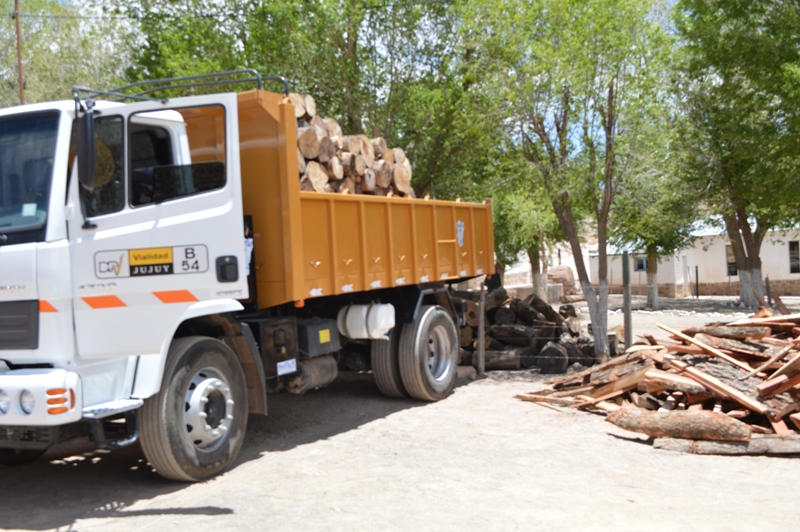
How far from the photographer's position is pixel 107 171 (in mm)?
6020

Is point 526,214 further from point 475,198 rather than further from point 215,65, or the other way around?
point 215,65

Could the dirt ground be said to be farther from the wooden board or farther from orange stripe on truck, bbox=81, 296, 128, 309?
the wooden board

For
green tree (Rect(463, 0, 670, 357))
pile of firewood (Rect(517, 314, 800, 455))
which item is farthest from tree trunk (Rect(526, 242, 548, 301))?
pile of firewood (Rect(517, 314, 800, 455))

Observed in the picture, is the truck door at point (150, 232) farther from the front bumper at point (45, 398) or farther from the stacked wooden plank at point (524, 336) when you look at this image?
the stacked wooden plank at point (524, 336)

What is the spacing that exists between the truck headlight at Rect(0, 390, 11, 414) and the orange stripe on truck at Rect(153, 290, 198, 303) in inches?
48.5

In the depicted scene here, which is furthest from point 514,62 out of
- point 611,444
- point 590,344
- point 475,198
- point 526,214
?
point 526,214

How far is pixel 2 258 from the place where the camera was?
5.63m

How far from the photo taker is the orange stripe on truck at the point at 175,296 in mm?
6055

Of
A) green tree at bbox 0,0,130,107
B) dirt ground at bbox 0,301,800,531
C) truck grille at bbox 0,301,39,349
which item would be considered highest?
green tree at bbox 0,0,130,107

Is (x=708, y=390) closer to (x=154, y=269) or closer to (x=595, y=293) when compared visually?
(x=595, y=293)

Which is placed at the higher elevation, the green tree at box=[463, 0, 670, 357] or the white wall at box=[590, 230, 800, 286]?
the green tree at box=[463, 0, 670, 357]

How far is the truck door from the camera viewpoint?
589cm

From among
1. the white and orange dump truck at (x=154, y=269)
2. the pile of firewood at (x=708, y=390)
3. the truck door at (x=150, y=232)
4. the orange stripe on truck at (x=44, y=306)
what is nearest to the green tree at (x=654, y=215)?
the pile of firewood at (x=708, y=390)

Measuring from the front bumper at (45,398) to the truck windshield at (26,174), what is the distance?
3.33 ft
